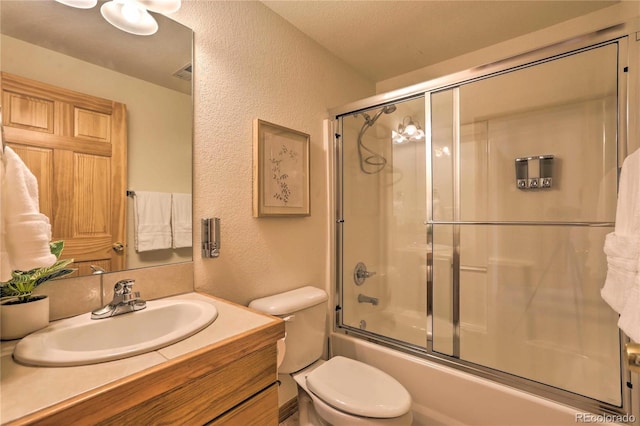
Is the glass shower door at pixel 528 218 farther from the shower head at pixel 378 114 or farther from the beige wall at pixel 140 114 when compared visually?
the beige wall at pixel 140 114

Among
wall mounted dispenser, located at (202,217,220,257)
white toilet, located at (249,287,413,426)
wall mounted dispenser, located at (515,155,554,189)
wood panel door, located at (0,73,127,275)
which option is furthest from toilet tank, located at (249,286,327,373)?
wall mounted dispenser, located at (515,155,554,189)

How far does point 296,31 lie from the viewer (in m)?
1.75

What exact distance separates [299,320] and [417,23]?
187 centimetres

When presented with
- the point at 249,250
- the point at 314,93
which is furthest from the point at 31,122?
the point at 314,93

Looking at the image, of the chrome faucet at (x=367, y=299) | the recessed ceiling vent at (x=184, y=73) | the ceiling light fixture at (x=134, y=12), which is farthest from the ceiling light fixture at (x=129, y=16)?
the chrome faucet at (x=367, y=299)

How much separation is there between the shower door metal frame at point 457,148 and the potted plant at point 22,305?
4.89ft

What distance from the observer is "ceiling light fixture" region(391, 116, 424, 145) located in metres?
2.00

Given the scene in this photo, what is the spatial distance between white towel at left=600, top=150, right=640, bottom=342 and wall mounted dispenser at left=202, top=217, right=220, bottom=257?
1393 mm

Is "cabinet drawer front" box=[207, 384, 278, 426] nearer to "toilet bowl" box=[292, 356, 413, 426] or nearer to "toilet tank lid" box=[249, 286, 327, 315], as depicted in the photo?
"toilet bowl" box=[292, 356, 413, 426]

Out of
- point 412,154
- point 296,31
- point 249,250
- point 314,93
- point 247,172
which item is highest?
point 296,31

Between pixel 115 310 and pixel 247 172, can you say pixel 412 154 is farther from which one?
pixel 115 310

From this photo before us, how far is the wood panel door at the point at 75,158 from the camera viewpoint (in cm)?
85

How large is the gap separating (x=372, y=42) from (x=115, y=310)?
2.04 metres

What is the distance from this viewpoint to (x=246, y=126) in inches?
57.5
